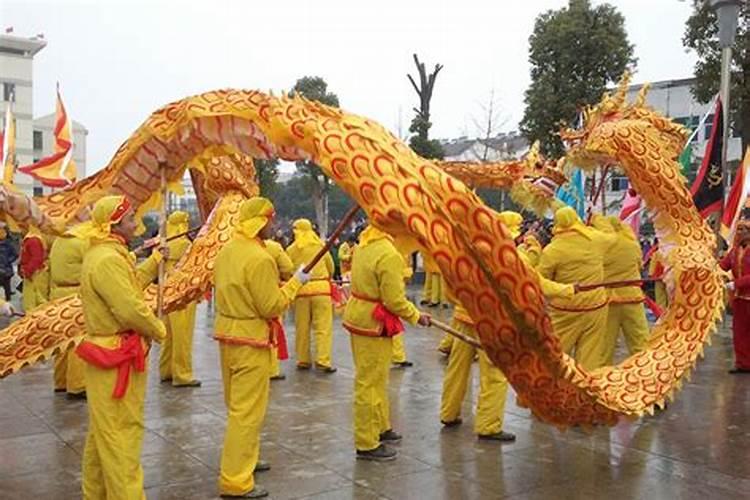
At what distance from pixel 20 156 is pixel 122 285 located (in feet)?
139

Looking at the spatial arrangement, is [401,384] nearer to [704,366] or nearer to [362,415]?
[362,415]

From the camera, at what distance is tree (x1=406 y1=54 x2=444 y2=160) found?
61.9ft

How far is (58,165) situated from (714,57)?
12.3 meters

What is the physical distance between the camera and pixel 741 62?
1464cm

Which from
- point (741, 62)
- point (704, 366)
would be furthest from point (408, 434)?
point (741, 62)

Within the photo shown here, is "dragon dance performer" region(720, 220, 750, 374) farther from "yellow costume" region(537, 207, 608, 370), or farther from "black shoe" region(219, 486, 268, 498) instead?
"black shoe" region(219, 486, 268, 498)

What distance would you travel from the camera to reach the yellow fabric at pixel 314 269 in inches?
331

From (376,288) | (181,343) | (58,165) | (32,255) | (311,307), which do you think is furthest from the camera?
(58,165)

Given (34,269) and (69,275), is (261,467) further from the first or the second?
(34,269)

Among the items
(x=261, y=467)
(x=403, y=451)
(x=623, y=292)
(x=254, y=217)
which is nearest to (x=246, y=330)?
(x=254, y=217)

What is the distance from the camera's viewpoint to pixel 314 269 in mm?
8539

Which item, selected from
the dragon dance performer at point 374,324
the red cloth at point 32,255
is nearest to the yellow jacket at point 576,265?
the dragon dance performer at point 374,324

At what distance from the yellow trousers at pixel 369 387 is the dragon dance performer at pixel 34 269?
520 centimetres

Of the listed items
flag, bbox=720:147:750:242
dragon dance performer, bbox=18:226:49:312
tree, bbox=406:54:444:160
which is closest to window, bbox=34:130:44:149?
tree, bbox=406:54:444:160
